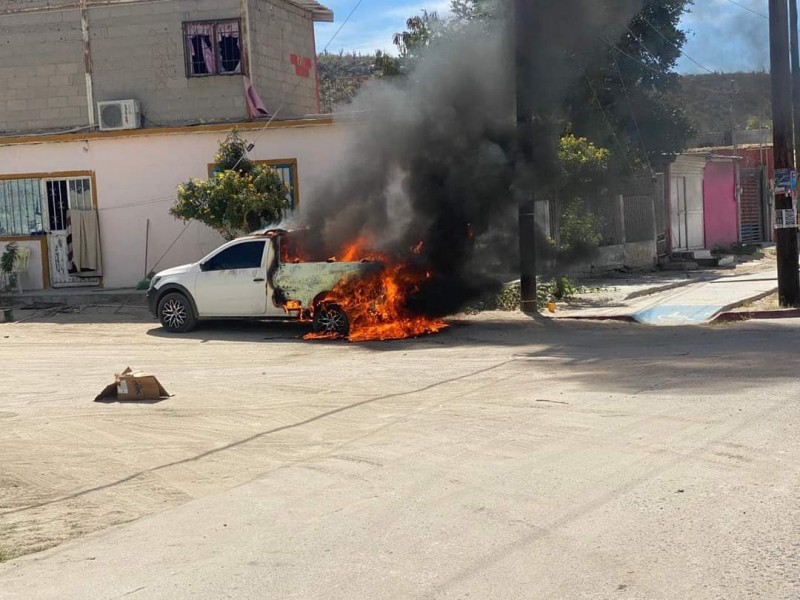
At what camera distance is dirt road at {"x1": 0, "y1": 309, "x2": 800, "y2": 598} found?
4797 mm

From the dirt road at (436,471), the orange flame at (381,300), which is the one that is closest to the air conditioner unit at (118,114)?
the orange flame at (381,300)

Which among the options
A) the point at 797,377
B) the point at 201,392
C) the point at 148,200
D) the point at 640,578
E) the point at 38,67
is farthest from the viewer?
the point at 38,67

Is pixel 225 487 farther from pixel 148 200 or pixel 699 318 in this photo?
pixel 148 200

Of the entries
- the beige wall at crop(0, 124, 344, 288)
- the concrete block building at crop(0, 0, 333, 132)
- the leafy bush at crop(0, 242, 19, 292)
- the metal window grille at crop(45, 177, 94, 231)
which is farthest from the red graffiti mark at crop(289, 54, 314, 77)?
the leafy bush at crop(0, 242, 19, 292)

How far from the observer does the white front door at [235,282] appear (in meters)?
15.2

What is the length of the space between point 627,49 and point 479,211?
495 inches

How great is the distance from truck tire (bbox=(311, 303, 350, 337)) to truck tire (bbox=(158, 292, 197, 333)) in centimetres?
228

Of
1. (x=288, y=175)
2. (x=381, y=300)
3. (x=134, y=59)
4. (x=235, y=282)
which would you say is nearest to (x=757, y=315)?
(x=381, y=300)

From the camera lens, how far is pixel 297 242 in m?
15.3

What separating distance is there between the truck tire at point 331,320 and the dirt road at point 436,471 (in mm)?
2164

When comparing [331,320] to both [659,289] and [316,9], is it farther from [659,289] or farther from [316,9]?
[316,9]

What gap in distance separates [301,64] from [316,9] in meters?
1.61

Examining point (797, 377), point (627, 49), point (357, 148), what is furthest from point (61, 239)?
point (797, 377)

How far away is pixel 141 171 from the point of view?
21609 mm
